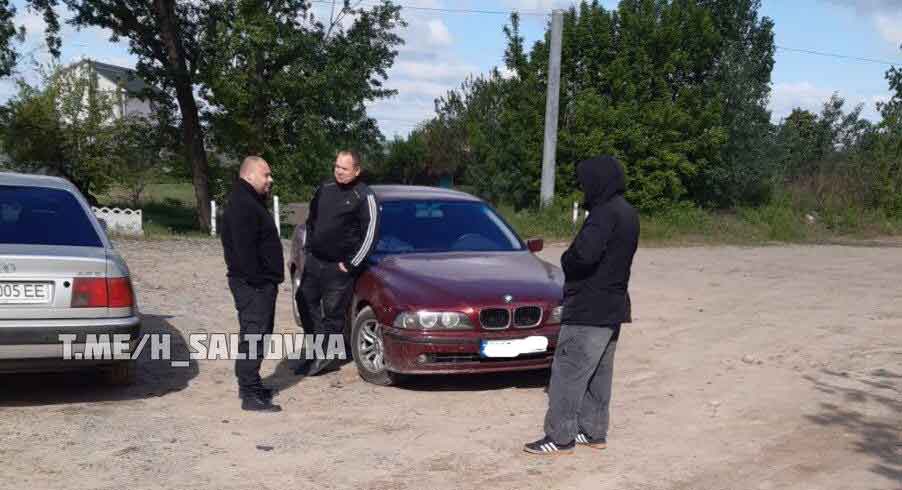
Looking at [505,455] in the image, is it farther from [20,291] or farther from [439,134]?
[439,134]

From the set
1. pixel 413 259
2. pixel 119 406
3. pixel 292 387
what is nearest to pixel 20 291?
pixel 119 406

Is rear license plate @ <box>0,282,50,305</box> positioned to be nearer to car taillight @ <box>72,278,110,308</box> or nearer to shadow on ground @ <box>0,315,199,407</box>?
car taillight @ <box>72,278,110,308</box>

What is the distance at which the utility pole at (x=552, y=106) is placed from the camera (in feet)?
80.6

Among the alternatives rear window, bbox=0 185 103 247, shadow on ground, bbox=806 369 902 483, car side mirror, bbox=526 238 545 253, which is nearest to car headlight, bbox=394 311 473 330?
car side mirror, bbox=526 238 545 253

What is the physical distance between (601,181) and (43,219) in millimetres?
4041

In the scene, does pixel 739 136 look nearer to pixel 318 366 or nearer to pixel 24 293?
pixel 318 366

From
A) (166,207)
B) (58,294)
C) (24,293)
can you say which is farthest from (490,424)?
(166,207)

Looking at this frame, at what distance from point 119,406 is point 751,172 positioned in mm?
25334

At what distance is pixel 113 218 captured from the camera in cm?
2303

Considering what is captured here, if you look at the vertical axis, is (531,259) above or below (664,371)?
above

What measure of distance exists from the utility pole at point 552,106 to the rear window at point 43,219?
18619 millimetres

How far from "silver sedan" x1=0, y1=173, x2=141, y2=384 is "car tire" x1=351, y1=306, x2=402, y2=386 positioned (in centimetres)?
182

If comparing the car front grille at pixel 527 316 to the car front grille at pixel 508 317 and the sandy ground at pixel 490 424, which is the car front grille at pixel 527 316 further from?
the sandy ground at pixel 490 424

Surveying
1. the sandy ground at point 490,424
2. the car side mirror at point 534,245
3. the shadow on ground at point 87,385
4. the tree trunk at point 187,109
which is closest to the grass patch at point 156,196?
the tree trunk at point 187,109
